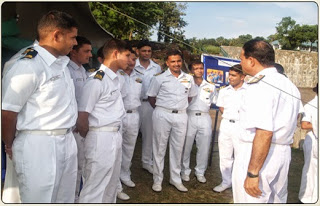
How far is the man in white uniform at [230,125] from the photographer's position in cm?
441

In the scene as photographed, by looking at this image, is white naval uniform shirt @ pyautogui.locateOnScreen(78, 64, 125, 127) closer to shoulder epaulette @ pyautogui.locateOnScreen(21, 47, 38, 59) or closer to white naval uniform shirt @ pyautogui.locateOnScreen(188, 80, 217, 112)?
shoulder epaulette @ pyautogui.locateOnScreen(21, 47, 38, 59)

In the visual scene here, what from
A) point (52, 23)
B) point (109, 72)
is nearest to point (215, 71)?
point (109, 72)

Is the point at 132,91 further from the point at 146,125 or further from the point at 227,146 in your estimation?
the point at 227,146

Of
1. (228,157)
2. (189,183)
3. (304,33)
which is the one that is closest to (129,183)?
(189,183)

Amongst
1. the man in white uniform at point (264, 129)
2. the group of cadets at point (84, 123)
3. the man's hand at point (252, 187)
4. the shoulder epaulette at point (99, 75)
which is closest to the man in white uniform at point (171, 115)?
the group of cadets at point (84, 123)

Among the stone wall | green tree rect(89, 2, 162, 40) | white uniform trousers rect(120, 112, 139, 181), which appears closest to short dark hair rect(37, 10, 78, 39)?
white uniform trousers rect(120, 112, 139, 181)

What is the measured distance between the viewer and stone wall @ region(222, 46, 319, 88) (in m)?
12.5

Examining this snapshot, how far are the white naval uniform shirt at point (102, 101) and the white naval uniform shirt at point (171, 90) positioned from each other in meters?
1.36

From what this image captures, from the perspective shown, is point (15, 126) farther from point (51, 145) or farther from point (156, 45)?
point (156, 45)

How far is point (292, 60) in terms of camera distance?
12.7m

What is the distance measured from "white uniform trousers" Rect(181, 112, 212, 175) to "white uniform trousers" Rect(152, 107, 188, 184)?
39 cm

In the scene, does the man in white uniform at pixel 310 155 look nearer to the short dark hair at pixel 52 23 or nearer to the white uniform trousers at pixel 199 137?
the white uniform trousers at pixel 199 137

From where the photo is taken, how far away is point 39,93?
2051 mm

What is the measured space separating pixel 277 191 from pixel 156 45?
8021mm
